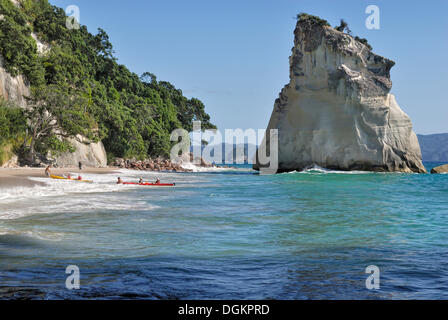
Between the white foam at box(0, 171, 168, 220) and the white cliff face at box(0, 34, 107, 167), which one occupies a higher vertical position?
the white cliff face at box(0, 34, 107, 167)

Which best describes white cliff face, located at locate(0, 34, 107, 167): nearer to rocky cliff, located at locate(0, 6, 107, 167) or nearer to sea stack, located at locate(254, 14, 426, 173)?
rocky cliff, located at locate(0, 6, 107, 167)

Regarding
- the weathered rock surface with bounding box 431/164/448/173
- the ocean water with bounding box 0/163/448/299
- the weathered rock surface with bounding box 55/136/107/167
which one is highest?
the weathered rock surface with bounding box 55/136/107/167

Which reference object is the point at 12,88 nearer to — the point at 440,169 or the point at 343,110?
the point at 343,110

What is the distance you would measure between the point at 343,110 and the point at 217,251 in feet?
139

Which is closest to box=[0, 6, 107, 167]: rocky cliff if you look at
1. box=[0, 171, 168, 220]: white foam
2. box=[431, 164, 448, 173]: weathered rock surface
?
box=[0, 171, 168, 220]: white foam

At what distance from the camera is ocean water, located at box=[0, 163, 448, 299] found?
5.90 metres

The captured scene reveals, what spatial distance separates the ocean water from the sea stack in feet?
105

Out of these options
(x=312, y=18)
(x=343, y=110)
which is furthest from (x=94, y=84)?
(x=343, y=110)

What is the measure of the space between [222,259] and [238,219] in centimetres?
563

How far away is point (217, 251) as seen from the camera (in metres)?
8.61

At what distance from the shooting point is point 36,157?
37.2 metres

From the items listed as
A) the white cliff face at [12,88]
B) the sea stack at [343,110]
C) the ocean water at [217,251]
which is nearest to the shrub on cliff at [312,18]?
the sea stack at [343,110]

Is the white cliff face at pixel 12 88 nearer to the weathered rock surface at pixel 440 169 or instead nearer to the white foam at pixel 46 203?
the white foam at pixel 46 203
